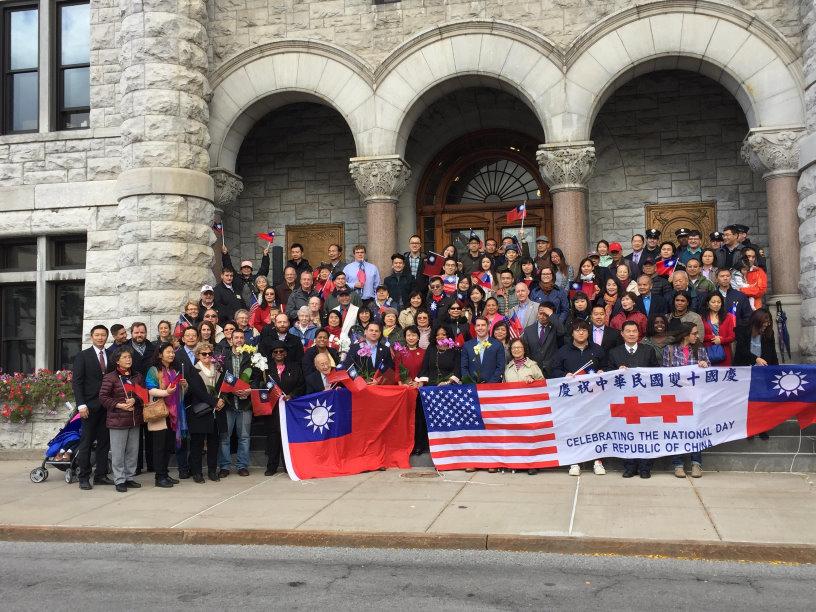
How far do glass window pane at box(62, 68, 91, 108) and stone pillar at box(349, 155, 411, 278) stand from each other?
5.39 m

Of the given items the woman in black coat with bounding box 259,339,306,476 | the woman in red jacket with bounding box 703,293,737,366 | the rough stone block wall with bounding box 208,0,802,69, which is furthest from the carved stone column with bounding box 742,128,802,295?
the woman in black coat with bounding box 259,339,306,476

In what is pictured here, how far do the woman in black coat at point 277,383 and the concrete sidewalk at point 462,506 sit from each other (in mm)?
360

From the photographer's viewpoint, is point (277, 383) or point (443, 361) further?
point (443, 361)

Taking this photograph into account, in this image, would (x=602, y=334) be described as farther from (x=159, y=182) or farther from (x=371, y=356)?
(x=159, y=182)

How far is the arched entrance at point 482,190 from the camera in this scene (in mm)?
16891

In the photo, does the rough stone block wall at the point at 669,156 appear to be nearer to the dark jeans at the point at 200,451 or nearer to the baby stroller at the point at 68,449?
the dark jeans at the point at 200,451

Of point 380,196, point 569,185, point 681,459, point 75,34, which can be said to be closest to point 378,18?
point 380,196

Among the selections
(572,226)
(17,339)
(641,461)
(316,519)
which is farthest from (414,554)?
(17,339)

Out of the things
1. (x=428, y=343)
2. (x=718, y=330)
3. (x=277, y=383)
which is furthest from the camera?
(x=428, y=343)

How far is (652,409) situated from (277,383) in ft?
15.8

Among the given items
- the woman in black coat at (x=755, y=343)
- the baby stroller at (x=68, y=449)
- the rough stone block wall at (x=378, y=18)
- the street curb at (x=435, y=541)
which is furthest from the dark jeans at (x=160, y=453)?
the rough stone block wall at (x=378, y=18)

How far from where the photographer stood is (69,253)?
15.6 metres

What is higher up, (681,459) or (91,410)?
(91,410)

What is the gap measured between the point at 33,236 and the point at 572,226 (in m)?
9.83
